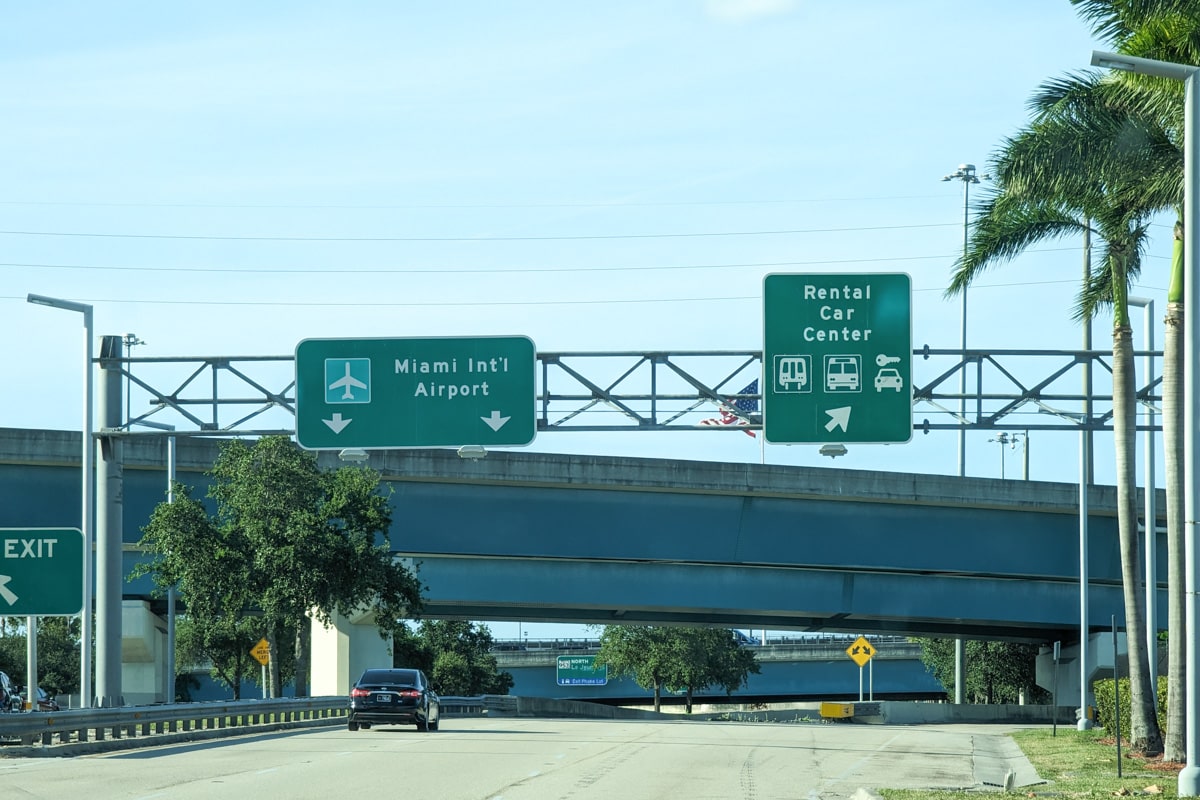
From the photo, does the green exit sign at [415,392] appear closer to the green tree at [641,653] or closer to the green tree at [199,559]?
the green tree at [199,559]

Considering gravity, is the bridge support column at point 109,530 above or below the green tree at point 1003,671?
above

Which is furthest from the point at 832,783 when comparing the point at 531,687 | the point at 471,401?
the point at 531,687

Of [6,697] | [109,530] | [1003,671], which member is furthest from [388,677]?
[1003,671]

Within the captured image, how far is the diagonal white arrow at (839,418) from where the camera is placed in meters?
28.6

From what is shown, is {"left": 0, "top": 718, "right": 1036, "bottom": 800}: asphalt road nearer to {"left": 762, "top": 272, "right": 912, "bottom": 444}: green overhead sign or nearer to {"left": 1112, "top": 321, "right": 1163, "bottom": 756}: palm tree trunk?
{"left": 1112, "top": 321, "right": 1163, "bottom": 756}: palm tree trunk

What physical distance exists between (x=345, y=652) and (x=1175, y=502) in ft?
114

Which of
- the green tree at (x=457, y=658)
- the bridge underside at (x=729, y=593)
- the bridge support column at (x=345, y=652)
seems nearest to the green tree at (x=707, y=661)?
the green tree at (x=457, y=658)

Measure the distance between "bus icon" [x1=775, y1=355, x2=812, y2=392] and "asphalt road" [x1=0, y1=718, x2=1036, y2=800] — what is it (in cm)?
648

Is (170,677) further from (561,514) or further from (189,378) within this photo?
(189,378)

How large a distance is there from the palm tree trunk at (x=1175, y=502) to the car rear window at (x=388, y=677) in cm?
1826

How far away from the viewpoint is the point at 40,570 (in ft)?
75.9

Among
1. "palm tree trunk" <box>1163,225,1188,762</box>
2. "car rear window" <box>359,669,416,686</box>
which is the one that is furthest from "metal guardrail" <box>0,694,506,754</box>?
"palm tree trunk" <box>1163,225,1188,762</box>

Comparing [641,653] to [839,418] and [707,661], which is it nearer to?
[707,661]

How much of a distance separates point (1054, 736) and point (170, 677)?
26.8 meters
